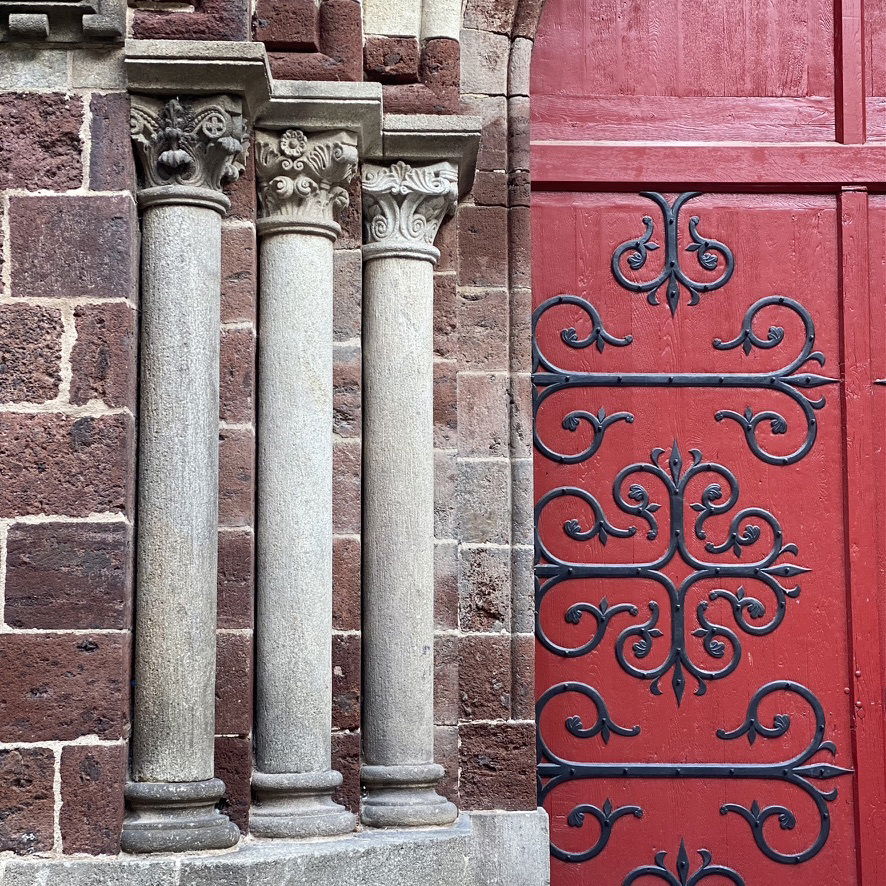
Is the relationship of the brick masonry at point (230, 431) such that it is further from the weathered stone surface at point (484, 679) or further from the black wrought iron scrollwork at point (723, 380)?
the black wrought iron scrollwork at point (723, 380)

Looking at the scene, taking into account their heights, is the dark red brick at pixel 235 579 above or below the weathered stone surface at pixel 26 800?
above

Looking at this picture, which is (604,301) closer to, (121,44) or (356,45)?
(356,45)

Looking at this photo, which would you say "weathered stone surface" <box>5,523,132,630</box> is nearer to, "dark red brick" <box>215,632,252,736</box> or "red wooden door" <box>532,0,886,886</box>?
"dark red brick" <box>215,632,252,736</box>

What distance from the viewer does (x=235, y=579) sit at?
3.49 meters

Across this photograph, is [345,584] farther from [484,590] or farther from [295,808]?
[295,808]

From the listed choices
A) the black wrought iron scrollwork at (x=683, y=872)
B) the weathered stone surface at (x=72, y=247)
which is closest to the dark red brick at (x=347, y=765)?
the black wrought iron scrollwork at (x=683, y=872)

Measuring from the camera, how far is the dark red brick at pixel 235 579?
137 inches

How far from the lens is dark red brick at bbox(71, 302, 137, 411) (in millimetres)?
3355

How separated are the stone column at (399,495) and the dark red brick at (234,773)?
1.05 ft

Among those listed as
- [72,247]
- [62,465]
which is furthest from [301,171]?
[62,465]

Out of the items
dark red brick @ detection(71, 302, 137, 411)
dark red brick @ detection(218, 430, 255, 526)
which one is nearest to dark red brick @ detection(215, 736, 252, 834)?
dark red brick @ detection(218, 430, 255, 526)

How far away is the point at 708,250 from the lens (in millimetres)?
4324

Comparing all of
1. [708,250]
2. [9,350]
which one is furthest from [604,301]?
[9,350]

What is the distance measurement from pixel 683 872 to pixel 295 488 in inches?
59.6
